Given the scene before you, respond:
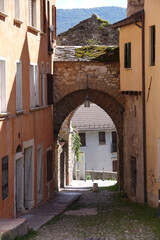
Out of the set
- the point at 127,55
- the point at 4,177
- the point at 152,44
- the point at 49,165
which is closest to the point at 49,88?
the point at 49,165

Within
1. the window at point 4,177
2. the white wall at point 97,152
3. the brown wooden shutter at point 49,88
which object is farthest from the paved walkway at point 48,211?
the white wall at point 97,152

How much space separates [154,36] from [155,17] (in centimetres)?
69

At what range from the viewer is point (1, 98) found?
13.4 m

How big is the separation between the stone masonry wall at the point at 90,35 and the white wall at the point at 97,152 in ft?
60.7

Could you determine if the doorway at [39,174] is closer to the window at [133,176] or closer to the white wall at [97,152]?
the window at [133,176]

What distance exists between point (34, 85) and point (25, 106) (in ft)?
5.45

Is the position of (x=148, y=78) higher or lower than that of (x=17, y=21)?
lower

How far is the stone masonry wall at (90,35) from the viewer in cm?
2764

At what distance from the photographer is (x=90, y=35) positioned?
2759cm

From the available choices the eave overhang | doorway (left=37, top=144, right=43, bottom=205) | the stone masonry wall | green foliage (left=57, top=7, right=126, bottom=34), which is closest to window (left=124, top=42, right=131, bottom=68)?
the eave overhang

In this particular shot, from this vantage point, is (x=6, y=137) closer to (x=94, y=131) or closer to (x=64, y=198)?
(x=64, y=198)

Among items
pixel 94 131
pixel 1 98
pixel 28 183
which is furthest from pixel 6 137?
pixel 94 131

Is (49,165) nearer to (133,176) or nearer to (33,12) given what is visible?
(133,176)

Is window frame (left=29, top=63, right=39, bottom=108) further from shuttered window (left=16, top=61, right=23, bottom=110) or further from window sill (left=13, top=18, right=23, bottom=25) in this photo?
window sill (left=13, top=18, right=23, bottom=25)
